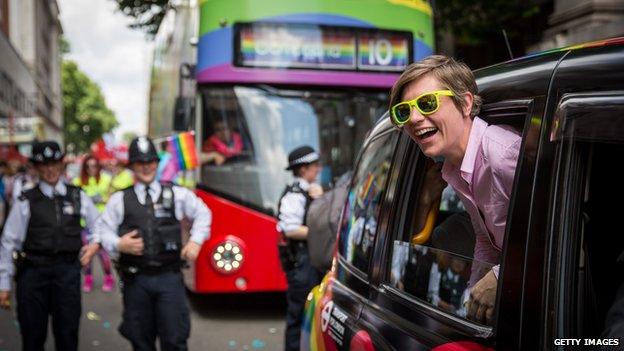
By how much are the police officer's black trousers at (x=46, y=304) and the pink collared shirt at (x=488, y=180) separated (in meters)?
3.98

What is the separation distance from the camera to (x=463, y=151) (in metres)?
2.07

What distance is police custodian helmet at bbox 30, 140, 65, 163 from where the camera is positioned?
550cm

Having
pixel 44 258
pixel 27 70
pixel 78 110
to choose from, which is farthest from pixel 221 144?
pixel 78 110

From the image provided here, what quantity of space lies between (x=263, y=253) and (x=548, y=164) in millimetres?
5756

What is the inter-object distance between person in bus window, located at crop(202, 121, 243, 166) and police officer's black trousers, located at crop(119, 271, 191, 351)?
2620mm

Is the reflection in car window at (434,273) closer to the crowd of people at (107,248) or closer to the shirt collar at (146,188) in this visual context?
the crowd of people at (107,248)

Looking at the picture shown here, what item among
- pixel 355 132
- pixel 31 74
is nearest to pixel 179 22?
pixel 355 132

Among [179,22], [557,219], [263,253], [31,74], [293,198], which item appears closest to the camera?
[557,219]

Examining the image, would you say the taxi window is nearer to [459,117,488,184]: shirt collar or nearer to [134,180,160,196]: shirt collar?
[459,117,488,184]: shirt collar

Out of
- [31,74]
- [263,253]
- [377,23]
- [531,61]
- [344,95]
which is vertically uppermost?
[31,74]

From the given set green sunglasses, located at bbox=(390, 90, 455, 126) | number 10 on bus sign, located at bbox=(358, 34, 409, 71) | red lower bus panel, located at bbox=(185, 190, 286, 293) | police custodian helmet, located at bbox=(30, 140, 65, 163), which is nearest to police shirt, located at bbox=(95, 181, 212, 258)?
police custodian helmet, located at bbox=(30, 140, 65, 163)

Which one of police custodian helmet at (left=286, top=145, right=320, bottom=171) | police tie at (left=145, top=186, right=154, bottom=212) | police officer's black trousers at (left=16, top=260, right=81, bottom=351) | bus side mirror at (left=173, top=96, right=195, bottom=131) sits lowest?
police officer's black trousers at (left=16, top=260, right=81, bottom=351)

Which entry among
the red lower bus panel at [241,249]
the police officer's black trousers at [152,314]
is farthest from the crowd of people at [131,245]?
the red lower bus panel at [241,249]

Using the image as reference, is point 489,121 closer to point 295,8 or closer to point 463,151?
point 463,151
